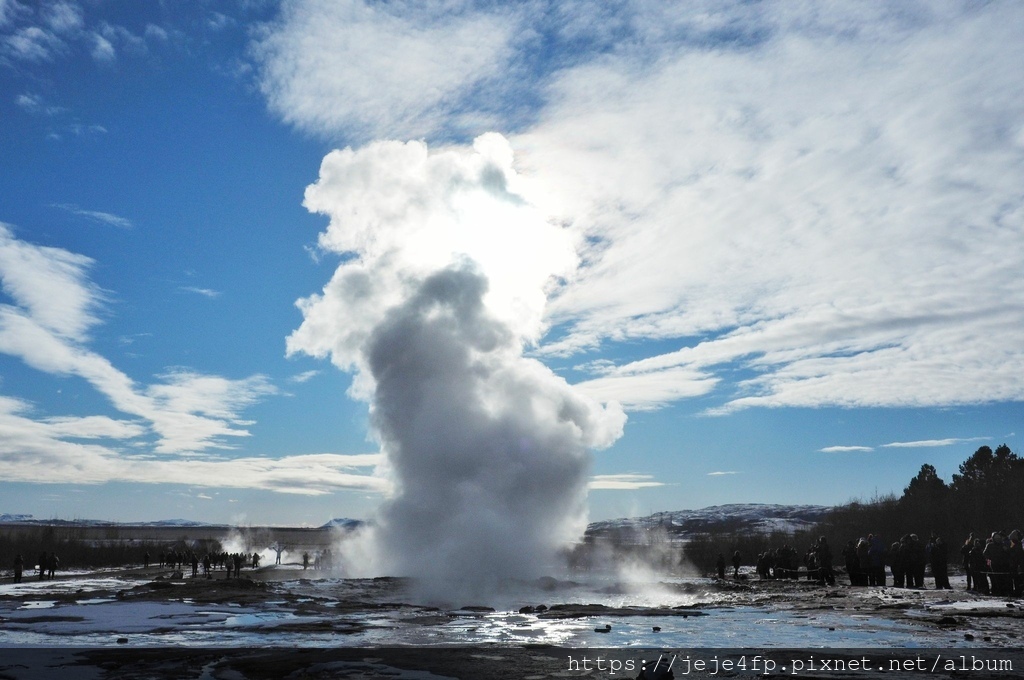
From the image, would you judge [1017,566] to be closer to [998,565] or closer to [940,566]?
[998,565]

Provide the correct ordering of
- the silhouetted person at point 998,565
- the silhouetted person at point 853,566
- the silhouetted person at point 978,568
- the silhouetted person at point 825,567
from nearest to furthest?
1. the silhouetted person at point 998,565
2. the silhouetted person at point 978,568
3. the silhouetted person at point 853,566
4. the silhouetted person at point 825,567

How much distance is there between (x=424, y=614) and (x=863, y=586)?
21.4 m

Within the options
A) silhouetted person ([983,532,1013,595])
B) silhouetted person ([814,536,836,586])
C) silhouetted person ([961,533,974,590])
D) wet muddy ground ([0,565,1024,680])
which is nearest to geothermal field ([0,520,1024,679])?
wet muddy ground ([0,565,1024,680])

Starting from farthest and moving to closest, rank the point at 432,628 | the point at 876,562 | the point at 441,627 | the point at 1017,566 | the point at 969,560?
the point at 876,562, the point at 969,560, the point at 1017,566, the point at 441,627, the point at 432,628

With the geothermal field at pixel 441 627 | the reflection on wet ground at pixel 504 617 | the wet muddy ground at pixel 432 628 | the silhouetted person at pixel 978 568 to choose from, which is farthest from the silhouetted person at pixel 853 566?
the silhouetted person at pixel 978 568

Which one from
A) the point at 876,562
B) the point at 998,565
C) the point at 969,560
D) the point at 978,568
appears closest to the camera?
the point at 998,565

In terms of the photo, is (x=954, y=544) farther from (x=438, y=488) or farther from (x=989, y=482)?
(x=438, y=488)

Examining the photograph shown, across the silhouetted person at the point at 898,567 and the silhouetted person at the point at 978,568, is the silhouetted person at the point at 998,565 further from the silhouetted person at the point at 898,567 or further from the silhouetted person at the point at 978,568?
the silhouetted person at the point at 898,567

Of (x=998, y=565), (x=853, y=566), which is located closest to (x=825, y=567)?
(x=853, y=566)

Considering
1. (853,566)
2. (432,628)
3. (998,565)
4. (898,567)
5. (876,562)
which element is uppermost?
(998,565)

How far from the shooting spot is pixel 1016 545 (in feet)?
91.7

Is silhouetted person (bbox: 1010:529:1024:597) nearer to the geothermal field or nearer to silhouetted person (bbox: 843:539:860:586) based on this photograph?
the geothermal field

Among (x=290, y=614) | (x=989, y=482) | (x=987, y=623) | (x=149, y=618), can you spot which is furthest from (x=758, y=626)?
(x=989, y=482)

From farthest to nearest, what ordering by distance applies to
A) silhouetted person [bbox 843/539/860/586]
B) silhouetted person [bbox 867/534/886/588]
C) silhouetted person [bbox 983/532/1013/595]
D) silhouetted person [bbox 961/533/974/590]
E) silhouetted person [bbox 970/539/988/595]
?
silhouetted person [bbox 843/539/860/586] → silhouetted person [bbox 867/534/886/588] → silhouetted person [bbox 961/533/974/590] → silhouetted person [bbox 970/539/988/595] → silhouetted person [bbox 983/532/1013/595]
